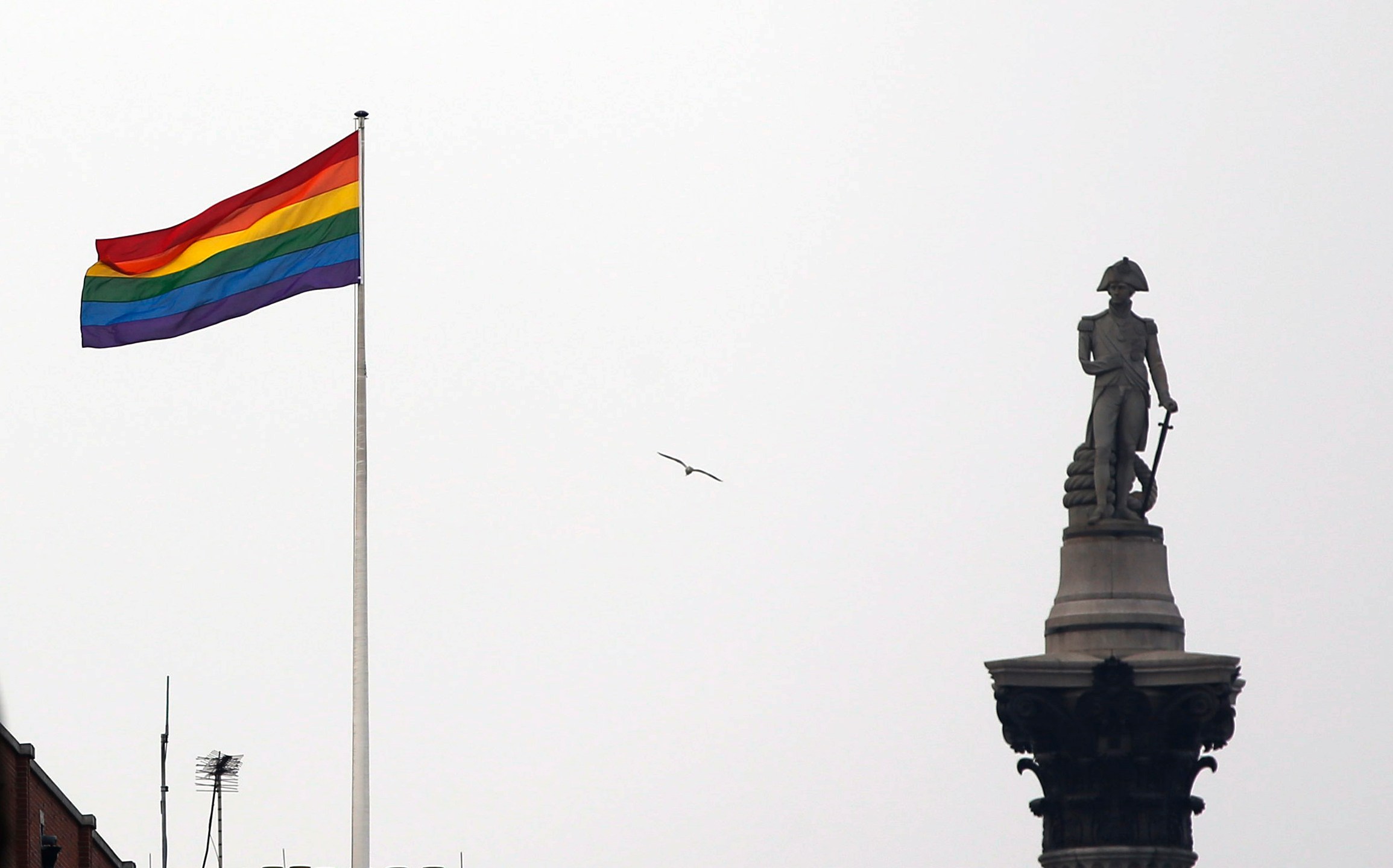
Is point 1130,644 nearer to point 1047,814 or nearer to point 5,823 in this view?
point 1047,814

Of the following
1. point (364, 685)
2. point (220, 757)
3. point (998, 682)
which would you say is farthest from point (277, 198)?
point (220, 757)

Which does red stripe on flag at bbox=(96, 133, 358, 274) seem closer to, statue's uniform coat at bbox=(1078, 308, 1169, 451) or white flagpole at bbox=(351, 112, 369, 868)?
white flagpole at bbox=(351, 112, 369, 868)

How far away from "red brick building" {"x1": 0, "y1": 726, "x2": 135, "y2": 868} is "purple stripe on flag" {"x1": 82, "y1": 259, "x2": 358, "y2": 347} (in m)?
6.30

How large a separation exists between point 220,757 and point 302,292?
30405mm

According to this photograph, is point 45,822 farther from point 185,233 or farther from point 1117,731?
point 1117,731

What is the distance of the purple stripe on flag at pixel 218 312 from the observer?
87.6 ft

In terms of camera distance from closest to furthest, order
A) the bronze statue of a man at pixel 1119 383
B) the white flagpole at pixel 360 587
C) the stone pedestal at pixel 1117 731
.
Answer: the white flagpole at pixel 360 587
the stone pedestal at pixel 1117 731
the bronze statue of a man at pixel 1119 383

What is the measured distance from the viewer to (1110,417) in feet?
123

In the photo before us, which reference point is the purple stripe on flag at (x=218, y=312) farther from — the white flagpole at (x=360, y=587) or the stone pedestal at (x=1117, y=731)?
the stone pedestal at (x=1117, y=731)

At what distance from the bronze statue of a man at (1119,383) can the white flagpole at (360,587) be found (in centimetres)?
1473

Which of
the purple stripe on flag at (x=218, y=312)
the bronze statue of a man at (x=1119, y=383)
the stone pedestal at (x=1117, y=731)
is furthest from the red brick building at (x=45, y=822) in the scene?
the bronze statue of a man at (x=1119, y=383)

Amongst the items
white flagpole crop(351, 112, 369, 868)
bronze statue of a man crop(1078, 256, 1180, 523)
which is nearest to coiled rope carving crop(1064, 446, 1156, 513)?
bronze statue of a man crop(1078, 256, 1180, 523)

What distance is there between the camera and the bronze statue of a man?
3709cm

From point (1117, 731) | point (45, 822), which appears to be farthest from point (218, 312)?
point (1117, 731)
